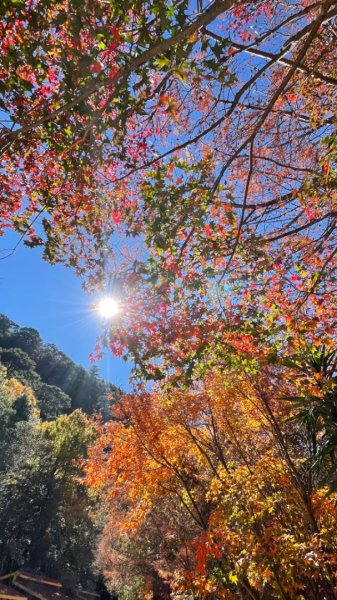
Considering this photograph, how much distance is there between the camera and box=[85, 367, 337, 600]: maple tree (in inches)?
226

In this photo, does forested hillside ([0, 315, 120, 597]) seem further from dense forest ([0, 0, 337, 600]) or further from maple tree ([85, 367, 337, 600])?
dense forest ([0, 0, 337, 600])

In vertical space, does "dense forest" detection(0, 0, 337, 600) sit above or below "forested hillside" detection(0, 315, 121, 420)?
below

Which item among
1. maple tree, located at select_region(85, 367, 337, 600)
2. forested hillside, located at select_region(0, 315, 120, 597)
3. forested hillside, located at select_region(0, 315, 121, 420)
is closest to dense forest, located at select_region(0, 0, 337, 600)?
maple tree, located at select_region(85, 367, 337, 600)

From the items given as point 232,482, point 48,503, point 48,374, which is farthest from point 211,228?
point 48,374

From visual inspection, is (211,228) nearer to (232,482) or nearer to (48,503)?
(232,482)

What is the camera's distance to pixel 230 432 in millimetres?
9000

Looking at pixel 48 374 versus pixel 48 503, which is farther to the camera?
pixel 48 374

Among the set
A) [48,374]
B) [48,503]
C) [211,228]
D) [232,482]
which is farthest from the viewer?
[48,374]

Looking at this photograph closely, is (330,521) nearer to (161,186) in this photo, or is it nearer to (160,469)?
(160,469)

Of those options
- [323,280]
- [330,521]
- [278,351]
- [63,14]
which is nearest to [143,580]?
[330,521]

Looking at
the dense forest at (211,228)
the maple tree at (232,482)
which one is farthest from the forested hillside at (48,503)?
the dense forest at (211,228)

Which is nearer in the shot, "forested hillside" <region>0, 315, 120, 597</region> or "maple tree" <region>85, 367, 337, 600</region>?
"maple tree" <region>85, 367, 337, 600</region>

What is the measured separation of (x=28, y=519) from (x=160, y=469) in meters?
19.6

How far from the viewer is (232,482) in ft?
23.3
